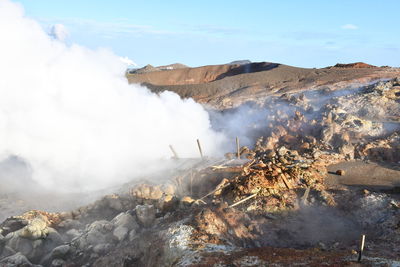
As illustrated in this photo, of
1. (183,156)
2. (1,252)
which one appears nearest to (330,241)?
(1,252)

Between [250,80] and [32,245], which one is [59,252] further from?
[250,80]

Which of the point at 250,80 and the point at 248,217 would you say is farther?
the point at 250,80

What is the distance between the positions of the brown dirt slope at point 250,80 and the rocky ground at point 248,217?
1128 centimetres

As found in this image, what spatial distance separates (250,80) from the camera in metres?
34.0

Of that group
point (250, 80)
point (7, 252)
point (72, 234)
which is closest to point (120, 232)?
point (72, 234)

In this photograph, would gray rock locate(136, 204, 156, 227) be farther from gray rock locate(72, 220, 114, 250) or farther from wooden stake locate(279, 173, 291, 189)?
wooden stake locate(279, 173, 291, 189)

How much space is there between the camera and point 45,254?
27.7 ft

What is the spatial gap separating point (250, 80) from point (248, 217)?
87.7ft

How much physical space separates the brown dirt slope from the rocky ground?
1128cm

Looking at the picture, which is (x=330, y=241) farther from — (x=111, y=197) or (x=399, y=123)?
(x=399, y=123)

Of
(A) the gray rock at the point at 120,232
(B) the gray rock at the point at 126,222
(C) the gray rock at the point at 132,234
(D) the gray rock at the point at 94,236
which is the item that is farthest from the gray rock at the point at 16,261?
(C) the gray rock at the point at 132,234

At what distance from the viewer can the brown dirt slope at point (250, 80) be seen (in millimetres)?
27422

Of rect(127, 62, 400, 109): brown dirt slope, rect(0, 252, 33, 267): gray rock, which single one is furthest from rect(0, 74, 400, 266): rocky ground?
rect(127, 62, 400, 109): brown dirt slope

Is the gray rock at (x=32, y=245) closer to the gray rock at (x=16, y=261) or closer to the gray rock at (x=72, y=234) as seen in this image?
the gray rock at (x=72, y=234)
